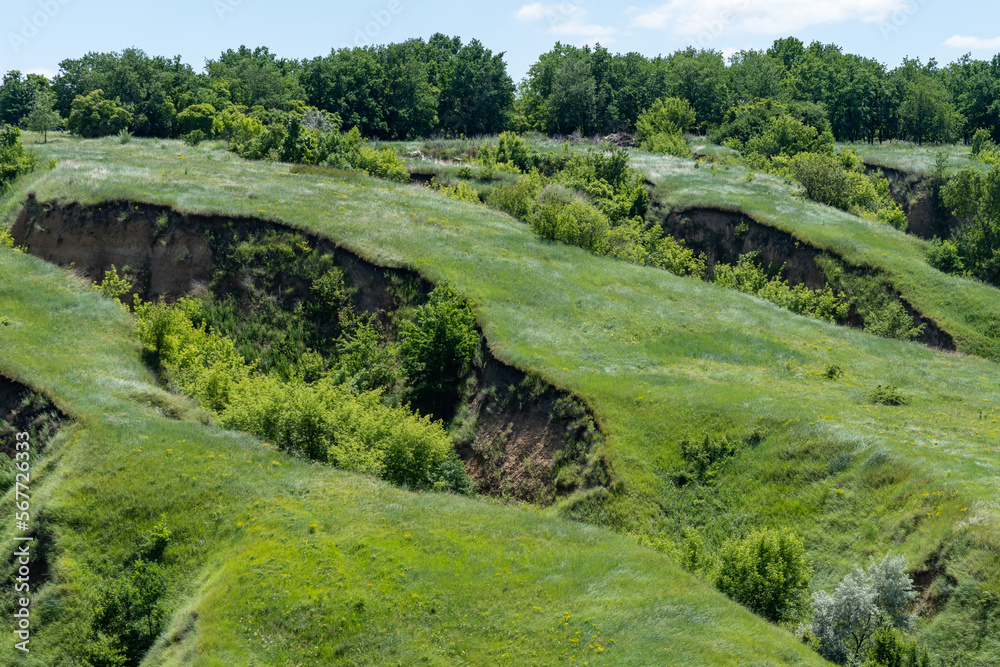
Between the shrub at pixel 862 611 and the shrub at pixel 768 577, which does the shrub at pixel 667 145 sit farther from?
the shrub at pixel 862 611

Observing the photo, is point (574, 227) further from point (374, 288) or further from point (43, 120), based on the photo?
point (43, 120)

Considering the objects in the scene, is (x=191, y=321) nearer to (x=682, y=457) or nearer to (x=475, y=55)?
(x=682, y=457)

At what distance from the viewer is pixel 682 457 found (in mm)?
35906

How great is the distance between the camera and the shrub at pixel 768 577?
2734 centimetres

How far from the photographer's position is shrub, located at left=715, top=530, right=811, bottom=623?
27.3 m

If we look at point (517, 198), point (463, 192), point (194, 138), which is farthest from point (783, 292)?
point (194, 138)

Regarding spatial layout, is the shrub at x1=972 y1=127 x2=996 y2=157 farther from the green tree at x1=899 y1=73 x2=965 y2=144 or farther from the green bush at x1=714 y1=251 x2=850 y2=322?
the green bush at x1=714 y1=251 x2=850 y2=322

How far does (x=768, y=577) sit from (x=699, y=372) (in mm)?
15218

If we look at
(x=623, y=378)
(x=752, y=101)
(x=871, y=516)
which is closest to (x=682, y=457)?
(x=623, y=378)

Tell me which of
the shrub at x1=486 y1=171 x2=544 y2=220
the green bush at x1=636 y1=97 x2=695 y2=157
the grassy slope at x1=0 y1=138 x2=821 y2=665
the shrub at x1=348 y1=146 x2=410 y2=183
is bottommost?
the grassy slope at x1=0 y1=138 x2=821 y2=665

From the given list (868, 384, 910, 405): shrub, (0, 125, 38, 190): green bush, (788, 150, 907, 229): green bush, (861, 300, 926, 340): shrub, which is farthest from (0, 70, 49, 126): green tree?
(868, 384, 910, 405): shrub

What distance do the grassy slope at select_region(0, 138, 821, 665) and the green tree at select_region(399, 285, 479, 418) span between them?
36.1 ft

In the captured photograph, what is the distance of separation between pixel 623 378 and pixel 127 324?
25.5 m

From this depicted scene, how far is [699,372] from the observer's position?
41.4 m
